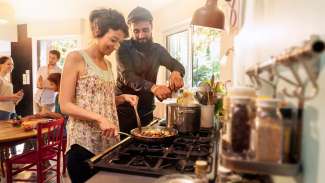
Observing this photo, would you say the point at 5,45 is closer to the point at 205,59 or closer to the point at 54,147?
the point at 54,147

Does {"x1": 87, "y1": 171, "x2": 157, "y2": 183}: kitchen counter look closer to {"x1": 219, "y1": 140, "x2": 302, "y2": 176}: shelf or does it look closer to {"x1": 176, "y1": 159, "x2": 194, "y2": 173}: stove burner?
{"x1": 176, "y1": 159, "x2": 194, "y2": 173}: stove burner

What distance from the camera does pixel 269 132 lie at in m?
0.55

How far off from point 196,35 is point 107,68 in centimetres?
215

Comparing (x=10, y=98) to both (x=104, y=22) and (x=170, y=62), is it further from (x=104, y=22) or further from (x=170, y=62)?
(x=104, y=22)

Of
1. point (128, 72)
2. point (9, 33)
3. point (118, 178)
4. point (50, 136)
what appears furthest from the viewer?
point (9, 33)

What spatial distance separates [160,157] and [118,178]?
0.26 meters

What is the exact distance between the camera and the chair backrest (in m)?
2.79

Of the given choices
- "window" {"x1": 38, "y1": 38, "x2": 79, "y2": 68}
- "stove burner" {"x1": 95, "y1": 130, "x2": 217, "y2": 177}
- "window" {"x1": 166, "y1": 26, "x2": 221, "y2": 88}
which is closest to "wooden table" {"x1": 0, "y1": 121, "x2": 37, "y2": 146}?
"stove burner" {"x1": 95, "y1": 130, "x2": 217, "y2": 177}

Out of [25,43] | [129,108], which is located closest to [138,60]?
[129,108]

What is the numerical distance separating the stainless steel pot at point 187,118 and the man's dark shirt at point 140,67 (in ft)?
2.11

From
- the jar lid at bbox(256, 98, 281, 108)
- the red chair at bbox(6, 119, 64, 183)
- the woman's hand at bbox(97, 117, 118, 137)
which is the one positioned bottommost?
the red chair at bbox(6, 119, 64, 183)

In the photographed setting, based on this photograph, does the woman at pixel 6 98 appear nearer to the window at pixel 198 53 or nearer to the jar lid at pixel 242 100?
the window at pixel 198 53

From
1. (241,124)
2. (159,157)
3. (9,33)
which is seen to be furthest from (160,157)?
(9,33)

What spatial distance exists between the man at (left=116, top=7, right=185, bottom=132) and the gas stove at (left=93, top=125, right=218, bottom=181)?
2.74ft
